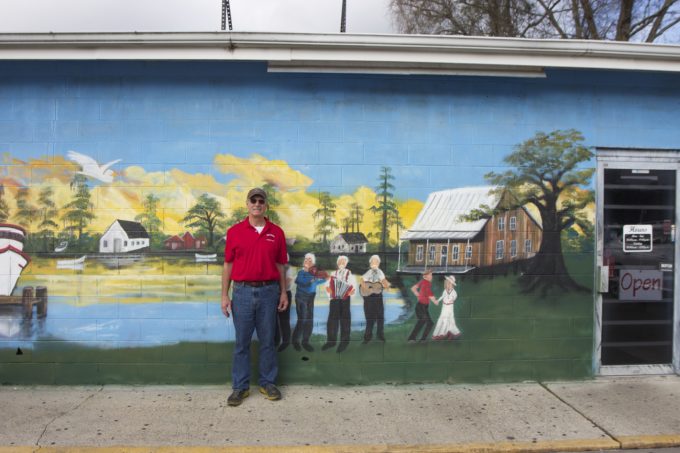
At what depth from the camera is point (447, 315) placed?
16.4 feet

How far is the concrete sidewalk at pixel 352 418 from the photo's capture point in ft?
12.1

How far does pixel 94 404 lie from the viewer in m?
4.38

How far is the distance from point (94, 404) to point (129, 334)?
71 cm

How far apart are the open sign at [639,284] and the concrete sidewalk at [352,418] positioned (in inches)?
35.9

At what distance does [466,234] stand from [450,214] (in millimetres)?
268

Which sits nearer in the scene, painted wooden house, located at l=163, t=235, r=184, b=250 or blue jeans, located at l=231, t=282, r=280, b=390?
blue jeans, located at l=231, t=282, r=280, b=390

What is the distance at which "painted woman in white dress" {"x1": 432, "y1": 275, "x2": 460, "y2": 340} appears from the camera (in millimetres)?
4977


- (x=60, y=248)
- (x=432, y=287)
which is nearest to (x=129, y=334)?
(x=60, y=248)

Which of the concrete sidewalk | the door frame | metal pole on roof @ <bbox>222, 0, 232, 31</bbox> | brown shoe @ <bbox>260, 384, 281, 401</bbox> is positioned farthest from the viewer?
metal pole on roof @ <bbox>222, 0, 232, 31</bbox>

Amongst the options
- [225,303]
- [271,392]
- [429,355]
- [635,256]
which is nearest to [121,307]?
[225,303]

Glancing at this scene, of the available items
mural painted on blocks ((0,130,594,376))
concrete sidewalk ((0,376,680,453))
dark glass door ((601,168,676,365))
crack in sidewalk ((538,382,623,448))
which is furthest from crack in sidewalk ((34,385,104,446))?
dark glass door ((601,168,676,365))

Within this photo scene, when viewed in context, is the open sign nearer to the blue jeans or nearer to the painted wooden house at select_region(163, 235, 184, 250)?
the blue jeans

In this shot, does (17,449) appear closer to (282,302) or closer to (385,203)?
(282,302)

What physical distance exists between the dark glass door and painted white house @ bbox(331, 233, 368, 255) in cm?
257
